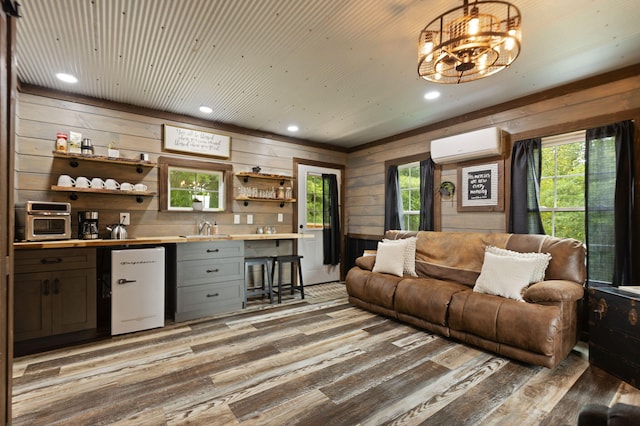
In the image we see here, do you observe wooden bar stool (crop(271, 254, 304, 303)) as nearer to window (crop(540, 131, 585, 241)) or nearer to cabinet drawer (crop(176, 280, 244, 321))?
cabinet drawer (crop(176, 280, 244, 321))

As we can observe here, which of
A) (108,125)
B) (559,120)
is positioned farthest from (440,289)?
(108,125)

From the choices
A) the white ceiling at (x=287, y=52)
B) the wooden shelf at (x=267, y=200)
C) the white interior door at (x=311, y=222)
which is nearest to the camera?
the white ceiling at (x=287, y=52)

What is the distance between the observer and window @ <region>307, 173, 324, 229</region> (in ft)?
17.1

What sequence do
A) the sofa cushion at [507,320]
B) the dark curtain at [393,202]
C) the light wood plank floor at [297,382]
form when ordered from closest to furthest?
the light wood plank floor at [297,382]
the sofa cushion at [507,320]
the dark curtain at [393,202]

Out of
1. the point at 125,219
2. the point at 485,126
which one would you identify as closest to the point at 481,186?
the point at 485,126

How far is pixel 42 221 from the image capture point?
286 centimetres

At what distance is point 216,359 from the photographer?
8.10ft

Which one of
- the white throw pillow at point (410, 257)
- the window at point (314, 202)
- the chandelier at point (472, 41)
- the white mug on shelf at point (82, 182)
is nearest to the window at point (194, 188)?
the white mug on shelf at point (82, 182)

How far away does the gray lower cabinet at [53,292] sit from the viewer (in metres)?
2.57

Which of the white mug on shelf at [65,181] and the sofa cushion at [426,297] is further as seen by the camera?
the white mug on shelf at [65,181]

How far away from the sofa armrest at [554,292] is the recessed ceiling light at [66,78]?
458 cm

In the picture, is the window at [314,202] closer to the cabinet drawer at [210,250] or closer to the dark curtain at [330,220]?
the dark curtain at [330,220]

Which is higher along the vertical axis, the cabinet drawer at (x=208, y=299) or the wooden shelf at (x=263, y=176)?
the wooden shelf at (x=263, y=176)

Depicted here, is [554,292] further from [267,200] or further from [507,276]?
[267,200]
